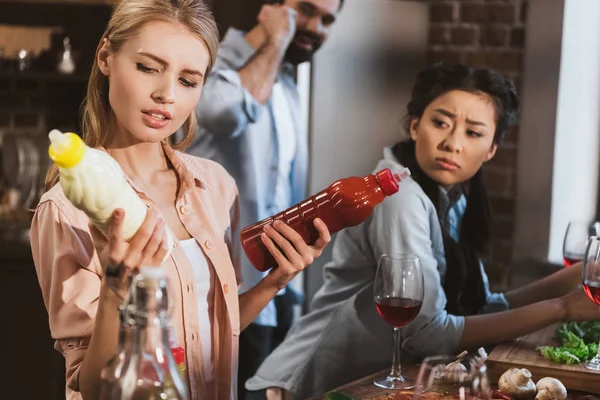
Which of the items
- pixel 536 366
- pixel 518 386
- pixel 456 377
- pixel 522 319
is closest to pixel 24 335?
pixel 522 319

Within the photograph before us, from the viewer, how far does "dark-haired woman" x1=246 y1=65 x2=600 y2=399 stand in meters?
1.88

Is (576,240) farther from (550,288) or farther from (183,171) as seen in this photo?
(183,171)

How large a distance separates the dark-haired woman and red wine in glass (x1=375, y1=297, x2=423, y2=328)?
0.21 metres

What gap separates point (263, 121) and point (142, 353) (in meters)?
2.25

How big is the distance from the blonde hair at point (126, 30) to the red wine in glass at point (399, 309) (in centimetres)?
54

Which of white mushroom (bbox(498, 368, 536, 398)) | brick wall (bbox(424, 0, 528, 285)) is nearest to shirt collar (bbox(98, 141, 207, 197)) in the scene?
white mushroom (bbox(498, 368, 536, 398))

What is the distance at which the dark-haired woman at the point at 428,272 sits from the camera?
1.88 metres

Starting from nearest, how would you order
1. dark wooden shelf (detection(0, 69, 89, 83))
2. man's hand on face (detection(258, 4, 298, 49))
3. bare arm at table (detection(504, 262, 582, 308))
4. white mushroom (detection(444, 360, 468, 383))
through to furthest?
white mushroom (detection(444, 360, 468, 383)) → bare arm at table (detection(504, 262, 582, 308)) → man's hand on face (detection(258, 4, 298, 49)) → dark wooden shelf (detection(0, 69, 89, 83))

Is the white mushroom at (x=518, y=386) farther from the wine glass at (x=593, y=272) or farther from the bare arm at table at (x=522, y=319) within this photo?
the bare arm at table at (x=522, y=319)

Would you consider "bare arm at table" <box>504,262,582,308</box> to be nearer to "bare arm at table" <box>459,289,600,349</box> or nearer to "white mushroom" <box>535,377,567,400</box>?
"bare arm at table" <box>459,289,600,349</box>

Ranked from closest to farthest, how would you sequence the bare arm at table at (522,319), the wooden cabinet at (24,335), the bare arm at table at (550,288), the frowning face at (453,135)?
the bare arm at table at (522,319) → the frowning face at (453,135) → the bare arm at table at (550,288) → the wooden cabinet at (24,335)

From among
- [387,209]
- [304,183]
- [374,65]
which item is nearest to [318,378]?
[387,209]

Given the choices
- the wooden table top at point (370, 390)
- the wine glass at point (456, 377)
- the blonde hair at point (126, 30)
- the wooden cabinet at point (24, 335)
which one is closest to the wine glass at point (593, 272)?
the wooden table top at point (370, 390)

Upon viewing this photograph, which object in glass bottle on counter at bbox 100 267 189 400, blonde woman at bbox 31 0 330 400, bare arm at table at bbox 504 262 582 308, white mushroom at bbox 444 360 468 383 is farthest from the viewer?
bare arm at table at bbox 504 262 582 308
